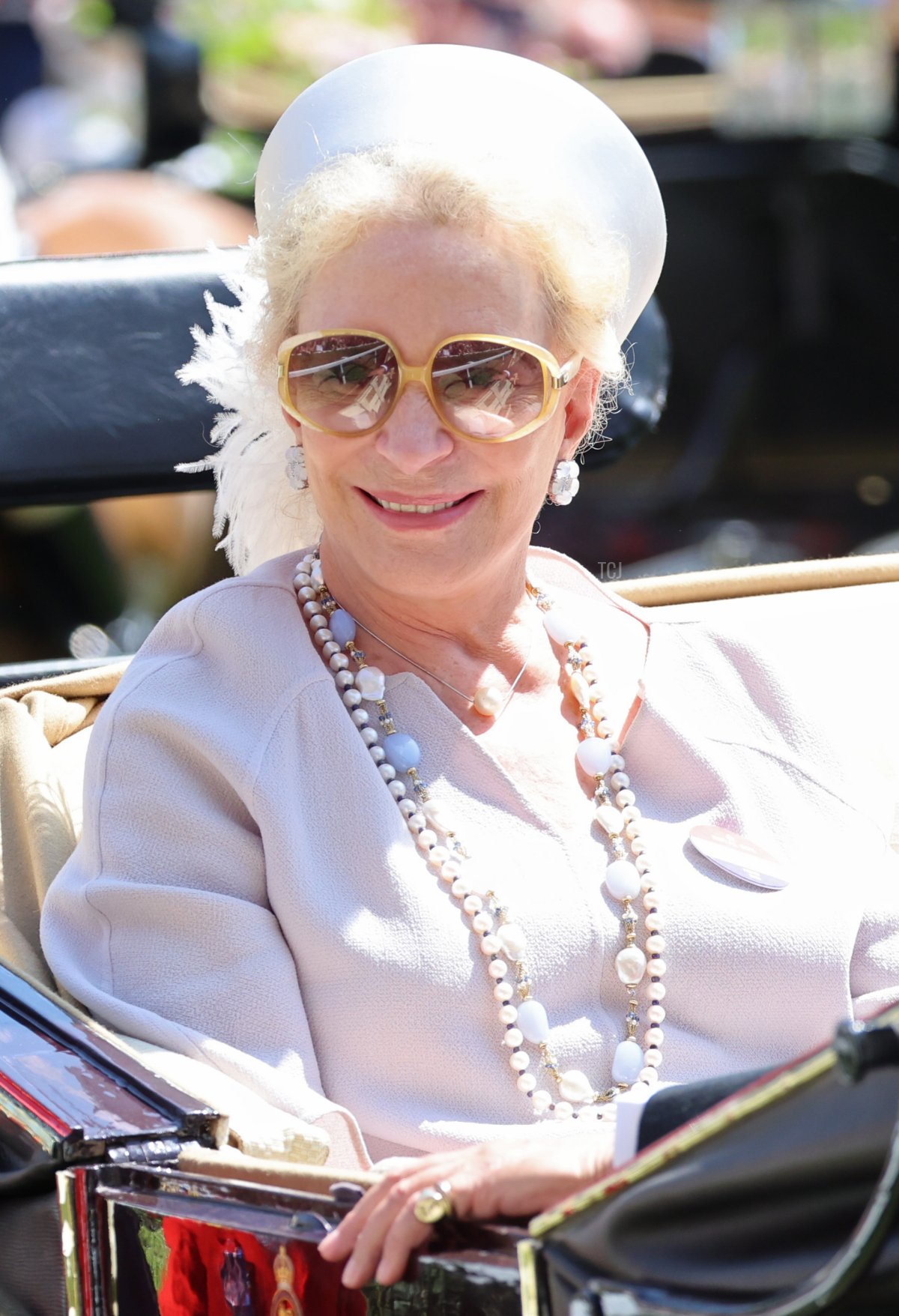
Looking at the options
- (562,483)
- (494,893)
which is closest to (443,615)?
(562,483)

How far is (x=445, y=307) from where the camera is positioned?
6.02 feet

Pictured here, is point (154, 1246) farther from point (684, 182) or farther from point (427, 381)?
point (684, 182)

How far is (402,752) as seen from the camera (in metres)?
1.94

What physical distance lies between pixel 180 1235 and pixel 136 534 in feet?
11.9

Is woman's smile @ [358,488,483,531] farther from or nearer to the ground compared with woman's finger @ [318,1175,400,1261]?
farther from the ground

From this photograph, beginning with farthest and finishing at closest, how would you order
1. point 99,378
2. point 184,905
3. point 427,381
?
point 99,378
point 427,381
point 184,905

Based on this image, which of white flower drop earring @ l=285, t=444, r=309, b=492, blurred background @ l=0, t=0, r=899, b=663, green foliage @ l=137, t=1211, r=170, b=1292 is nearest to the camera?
green foliage @ l=137, t=1211, r=170, b=1292

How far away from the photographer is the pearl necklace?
1832 mm

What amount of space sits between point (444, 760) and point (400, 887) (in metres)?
0.18

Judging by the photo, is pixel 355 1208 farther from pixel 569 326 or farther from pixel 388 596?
pixel 569 326

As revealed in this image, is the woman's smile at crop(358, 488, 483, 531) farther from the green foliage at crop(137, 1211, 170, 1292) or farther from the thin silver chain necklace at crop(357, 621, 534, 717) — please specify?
the green foliage at crop(137, 1211, 170, 1292)

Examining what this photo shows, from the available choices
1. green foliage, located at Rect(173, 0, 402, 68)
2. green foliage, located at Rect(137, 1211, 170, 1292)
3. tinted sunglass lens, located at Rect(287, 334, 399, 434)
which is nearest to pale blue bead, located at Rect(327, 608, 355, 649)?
tinted sunglass lens, located at Rect(287, 334, 399, 434)

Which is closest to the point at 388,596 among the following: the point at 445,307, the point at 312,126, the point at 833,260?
the point at 445,307

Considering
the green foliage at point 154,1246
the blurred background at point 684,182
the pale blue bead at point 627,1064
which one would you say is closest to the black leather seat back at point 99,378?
the pale blue bead at point 627,1064
